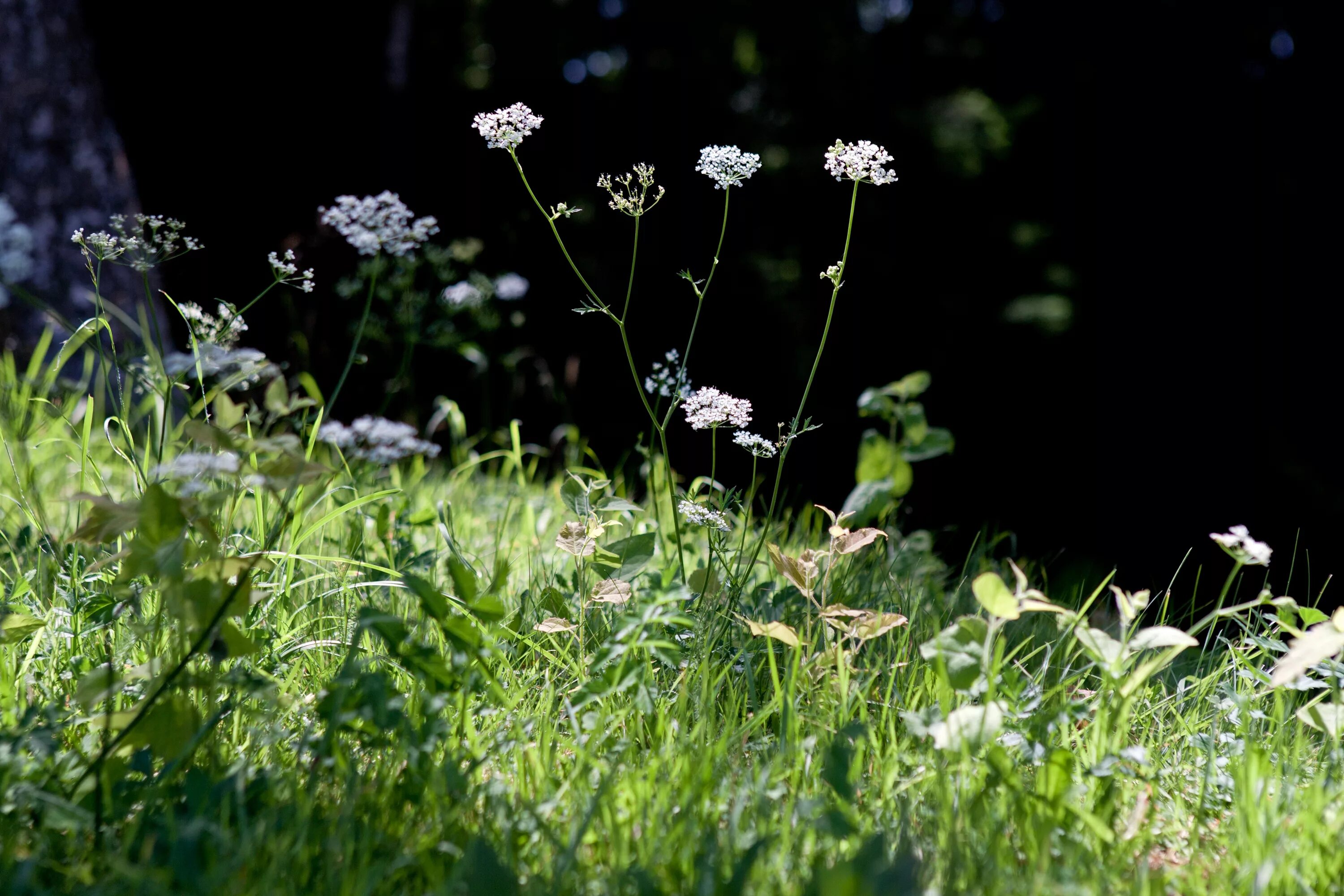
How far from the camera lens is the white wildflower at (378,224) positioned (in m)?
1.79

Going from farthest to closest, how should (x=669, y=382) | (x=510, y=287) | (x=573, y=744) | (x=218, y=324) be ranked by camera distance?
Answer: (x=510, y=287) → (x=669, y=382) → (x=218, y=324) → (x=573, y=744)

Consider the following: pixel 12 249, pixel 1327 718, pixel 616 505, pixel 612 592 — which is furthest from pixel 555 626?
pixel 12 249

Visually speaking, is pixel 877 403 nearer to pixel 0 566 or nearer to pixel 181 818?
pixel 181 818

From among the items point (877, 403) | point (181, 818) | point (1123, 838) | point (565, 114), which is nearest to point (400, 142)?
point (565, 114)

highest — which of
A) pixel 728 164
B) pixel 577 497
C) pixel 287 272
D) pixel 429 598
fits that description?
pixel 728 164

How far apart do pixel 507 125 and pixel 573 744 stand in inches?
37.1

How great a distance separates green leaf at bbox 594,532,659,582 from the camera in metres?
1.55

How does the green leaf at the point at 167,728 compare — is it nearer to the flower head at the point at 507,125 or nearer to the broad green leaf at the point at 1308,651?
the flower head at the point at 507,125

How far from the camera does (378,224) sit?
1797 mm

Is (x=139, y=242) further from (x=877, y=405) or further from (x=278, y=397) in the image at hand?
(x=877, y=405)

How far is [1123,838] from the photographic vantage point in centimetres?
115

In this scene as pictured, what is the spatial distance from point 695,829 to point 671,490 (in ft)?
1.78

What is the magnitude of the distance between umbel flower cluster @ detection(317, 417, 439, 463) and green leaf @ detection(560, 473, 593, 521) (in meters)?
0.52

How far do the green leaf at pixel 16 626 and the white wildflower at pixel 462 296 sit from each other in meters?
1.16
